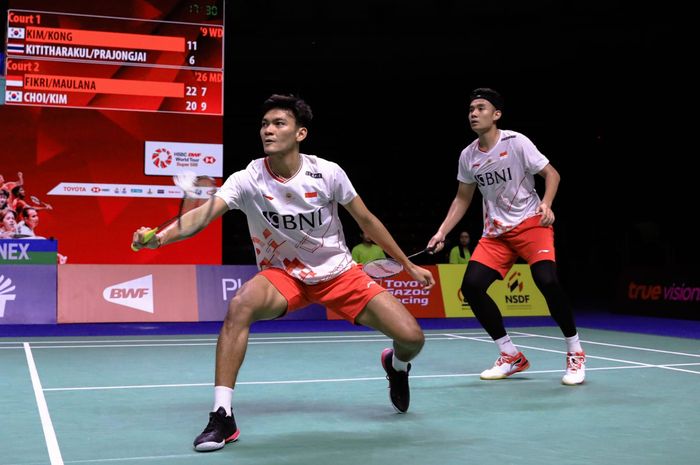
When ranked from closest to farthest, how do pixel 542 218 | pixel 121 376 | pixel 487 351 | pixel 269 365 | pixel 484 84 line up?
pixel 542 218 → pixel 121 376 → pixel 269 365 → pixel 487 351 → pixel 484 84

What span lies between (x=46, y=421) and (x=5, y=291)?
6827 millimetres

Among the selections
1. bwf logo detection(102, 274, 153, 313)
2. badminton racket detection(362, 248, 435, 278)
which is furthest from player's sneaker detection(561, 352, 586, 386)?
bwf logo detection(102, 274, 153, 313)

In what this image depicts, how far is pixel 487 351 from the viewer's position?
8102mm

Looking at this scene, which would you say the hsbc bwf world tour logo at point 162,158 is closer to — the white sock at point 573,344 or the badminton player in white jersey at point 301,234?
the white sock at point 573,344

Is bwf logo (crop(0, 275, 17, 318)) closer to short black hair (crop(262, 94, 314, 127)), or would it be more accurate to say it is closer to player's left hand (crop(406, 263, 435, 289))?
short black hair (crop(262, 94, 314, 127))

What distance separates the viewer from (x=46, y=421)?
4469 millimetres

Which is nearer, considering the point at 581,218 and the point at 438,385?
the point at 438,385

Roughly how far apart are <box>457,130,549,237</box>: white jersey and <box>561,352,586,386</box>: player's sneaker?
99 cm

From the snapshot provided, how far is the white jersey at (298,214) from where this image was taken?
4.39 m

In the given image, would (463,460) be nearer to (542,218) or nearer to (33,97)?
(542,218)

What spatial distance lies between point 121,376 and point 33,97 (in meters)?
6.97

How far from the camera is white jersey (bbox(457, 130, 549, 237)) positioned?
600cm

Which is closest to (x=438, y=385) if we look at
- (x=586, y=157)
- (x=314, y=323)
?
(x=314, y=323)

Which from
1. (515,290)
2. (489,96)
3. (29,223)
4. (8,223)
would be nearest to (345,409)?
(489,96)
